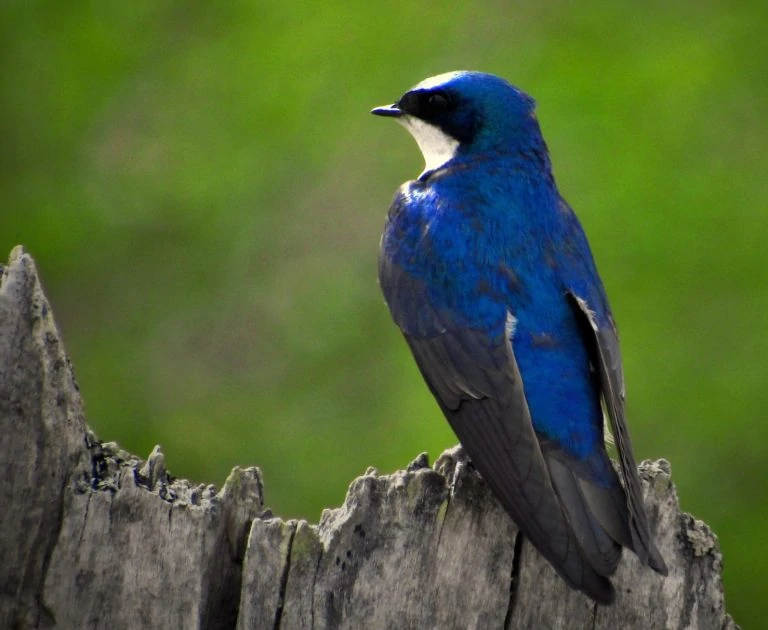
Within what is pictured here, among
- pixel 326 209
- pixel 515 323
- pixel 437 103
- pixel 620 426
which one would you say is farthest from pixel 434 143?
pixel 326 209

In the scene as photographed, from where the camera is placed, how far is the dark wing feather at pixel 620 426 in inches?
137

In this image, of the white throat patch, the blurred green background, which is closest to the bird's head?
the white throat patch

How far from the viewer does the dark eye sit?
15.9 ft

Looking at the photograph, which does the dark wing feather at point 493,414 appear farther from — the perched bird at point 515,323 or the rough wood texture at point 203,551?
the rough wood texture at point 203,551

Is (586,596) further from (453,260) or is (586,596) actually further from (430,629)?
(453,260)

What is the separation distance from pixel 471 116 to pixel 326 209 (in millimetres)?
2777

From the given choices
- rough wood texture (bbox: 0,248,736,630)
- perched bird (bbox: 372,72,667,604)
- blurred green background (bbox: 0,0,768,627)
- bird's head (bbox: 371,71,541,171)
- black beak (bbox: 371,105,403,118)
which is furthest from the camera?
blurred green background (bbox: 0,0,768,627)

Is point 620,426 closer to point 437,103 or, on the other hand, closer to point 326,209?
point 437,103

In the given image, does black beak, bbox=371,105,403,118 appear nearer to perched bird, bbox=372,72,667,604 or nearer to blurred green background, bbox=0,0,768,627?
perched bird, bbox=372,72,667,604

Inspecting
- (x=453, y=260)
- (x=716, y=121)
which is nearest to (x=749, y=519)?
(x=716, y=121)

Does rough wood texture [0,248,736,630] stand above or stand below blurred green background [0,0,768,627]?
below

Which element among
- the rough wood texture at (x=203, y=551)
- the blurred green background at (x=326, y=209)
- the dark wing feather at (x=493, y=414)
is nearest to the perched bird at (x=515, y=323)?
the dark wing feather at (x=493, y=414)

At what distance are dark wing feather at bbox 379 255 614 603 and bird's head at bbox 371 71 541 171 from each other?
0.53 metres

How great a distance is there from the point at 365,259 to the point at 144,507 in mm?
4028
